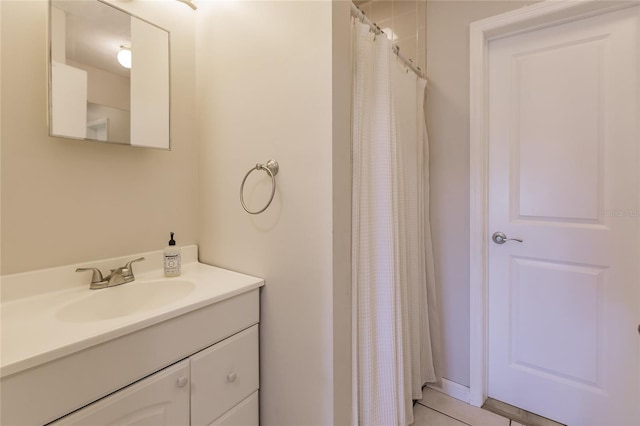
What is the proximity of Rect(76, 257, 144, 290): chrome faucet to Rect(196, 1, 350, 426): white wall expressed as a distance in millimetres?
369

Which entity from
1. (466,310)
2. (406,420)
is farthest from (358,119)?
(406,420)

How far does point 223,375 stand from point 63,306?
0.58m

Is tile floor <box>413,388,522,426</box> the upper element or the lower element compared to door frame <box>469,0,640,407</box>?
lower

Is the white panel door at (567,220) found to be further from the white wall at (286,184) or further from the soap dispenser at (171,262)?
the soap dispenser at (171,262)

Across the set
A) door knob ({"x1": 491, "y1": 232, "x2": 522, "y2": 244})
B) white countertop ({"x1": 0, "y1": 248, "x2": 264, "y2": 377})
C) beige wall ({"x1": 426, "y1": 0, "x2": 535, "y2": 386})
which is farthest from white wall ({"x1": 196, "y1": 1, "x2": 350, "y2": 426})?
door knob ({"x1": 491, "y1": 232, "x2": 522, "y2": 244})

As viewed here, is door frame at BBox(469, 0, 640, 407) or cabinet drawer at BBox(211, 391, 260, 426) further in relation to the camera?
door frame at BBox(469, 0, 640, 407)

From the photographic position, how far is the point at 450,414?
1.61m

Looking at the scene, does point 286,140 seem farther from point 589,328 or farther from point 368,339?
point 589,328

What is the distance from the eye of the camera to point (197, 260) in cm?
152

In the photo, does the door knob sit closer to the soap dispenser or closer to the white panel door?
the white panel door

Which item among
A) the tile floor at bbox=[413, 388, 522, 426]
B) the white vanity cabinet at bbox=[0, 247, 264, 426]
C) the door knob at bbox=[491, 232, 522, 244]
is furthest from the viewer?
the door knob at bbox=[491, 232, 522, 244]

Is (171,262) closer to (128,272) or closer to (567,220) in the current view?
(128,272)

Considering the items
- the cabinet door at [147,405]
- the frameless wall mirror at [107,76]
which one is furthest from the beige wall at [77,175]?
the cabinet door at [147,405]

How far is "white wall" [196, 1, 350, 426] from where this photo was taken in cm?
105
